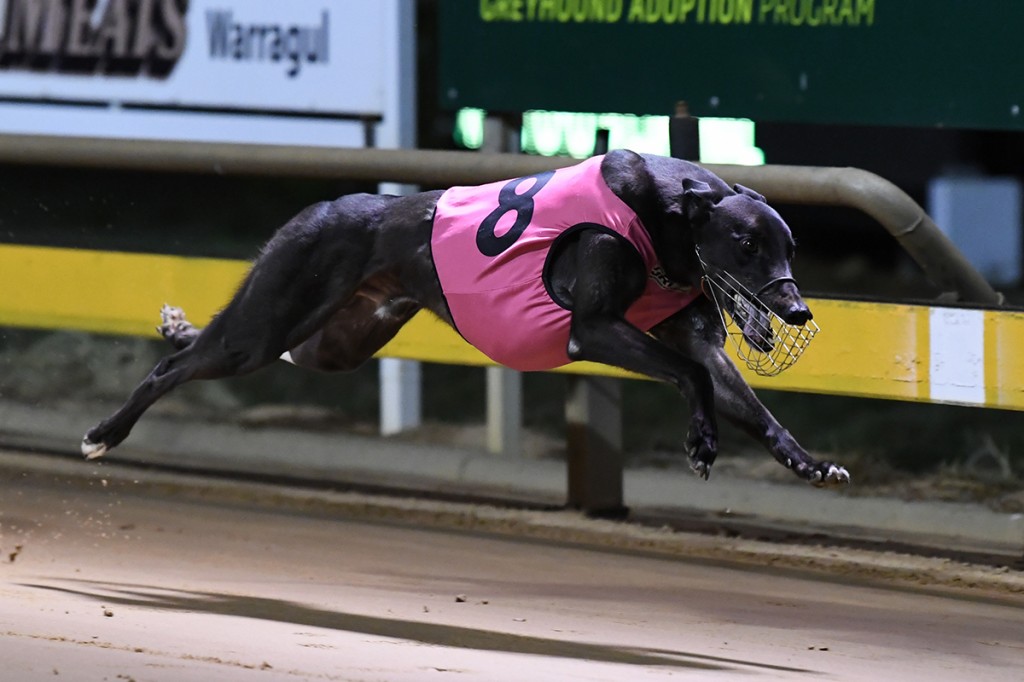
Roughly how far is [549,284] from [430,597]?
45.7 inches

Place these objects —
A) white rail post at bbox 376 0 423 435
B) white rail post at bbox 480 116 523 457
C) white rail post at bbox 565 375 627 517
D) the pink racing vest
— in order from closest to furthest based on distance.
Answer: the pink racing vest < white rail post at bbox 565 375 627 517 < white rail post at bbox 480 116 523 457 < white rail post at bbox 376 0 423 435

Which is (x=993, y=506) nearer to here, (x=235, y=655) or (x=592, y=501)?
(x=592, y=501)

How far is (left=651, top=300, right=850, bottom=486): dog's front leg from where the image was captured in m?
4.30

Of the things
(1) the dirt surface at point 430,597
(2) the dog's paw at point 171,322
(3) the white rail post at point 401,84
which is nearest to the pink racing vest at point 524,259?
(1) the dirt surface at point 430,597

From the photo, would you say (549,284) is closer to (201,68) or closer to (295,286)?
(295,286)

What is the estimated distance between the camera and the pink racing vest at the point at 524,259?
15.0 feet

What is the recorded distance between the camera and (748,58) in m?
6.39

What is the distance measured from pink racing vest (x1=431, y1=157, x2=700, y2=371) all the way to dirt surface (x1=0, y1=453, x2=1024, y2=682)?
78 centimetres

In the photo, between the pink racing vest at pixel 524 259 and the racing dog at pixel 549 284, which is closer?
the racing dog at pixel 549 284

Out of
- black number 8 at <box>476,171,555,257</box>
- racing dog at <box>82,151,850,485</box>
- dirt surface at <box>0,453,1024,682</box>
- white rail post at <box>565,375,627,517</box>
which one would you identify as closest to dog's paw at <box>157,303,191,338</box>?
racing dog at <box>82,151,850,485</box>

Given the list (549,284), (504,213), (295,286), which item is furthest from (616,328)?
(295,286)

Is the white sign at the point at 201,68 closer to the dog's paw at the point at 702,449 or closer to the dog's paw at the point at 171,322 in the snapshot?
the dog's paw at the point at 171,322

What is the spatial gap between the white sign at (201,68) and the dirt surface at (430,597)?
4.84ft

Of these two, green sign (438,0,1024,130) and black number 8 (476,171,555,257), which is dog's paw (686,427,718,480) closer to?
black number 8 (476,171,555,257)
